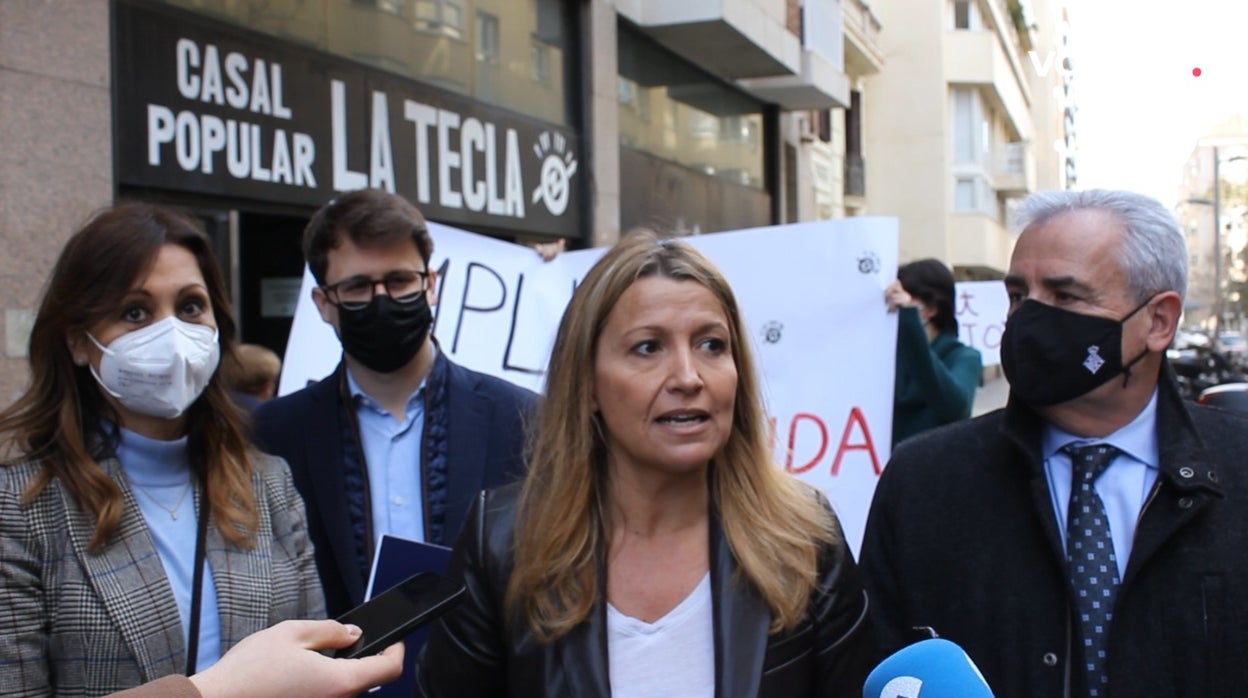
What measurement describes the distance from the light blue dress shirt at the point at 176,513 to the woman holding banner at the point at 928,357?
113 inches

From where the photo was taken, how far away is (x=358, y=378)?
2992 mm

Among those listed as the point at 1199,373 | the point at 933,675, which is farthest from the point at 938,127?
the point at 933,675

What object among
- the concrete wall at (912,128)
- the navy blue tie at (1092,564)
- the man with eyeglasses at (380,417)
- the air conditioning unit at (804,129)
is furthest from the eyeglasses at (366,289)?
the concrete wall at (912,128)

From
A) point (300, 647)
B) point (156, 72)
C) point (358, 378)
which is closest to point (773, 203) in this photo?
point (156, 72)

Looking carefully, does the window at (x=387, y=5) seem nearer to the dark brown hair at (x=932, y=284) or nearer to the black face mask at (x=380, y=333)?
the dark brown hair at (x=932, y=284)

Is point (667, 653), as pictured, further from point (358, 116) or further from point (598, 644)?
point (358, 116)

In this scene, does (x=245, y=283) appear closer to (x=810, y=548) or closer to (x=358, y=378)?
(x=358, y=378)

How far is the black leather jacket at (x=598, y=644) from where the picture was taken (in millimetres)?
1921

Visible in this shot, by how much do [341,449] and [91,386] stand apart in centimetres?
65

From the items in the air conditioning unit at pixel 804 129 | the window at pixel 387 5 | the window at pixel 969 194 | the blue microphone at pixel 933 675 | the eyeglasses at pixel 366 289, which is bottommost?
the blue microphone at pixel 933 675

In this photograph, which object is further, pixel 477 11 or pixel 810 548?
pixel 477 11

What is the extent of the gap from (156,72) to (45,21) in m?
0.66

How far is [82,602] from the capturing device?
82.4 inches

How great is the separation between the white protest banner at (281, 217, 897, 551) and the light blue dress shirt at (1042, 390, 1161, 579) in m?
2.06
